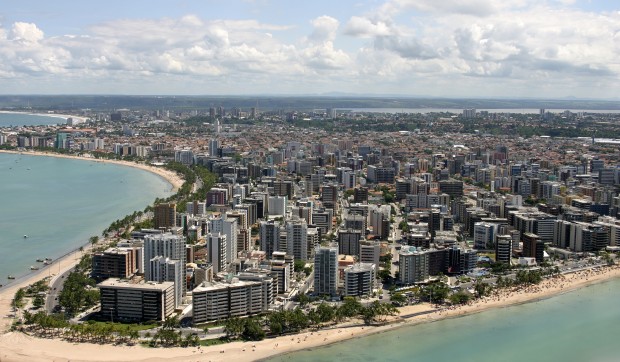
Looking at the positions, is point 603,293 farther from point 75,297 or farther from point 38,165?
point 38,165

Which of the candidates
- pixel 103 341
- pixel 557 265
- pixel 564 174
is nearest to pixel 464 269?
pixel 557 265

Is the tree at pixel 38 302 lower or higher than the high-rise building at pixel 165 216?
lower

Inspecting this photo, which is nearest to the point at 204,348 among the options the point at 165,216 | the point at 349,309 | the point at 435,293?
the point at 349,309

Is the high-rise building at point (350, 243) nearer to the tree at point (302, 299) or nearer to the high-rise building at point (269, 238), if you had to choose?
the high-rise building at point (269, 238)

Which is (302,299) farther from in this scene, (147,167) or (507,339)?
(147,167)

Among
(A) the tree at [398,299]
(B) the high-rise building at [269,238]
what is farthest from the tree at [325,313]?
(B) the high-rise building at [269,238]

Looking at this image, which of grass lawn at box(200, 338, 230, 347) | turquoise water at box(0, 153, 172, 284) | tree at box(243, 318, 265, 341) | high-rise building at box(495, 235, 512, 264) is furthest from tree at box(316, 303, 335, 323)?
turquoise water at box(0, 153, 172, 284)

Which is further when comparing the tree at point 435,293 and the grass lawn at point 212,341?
the tree at point 435,293
